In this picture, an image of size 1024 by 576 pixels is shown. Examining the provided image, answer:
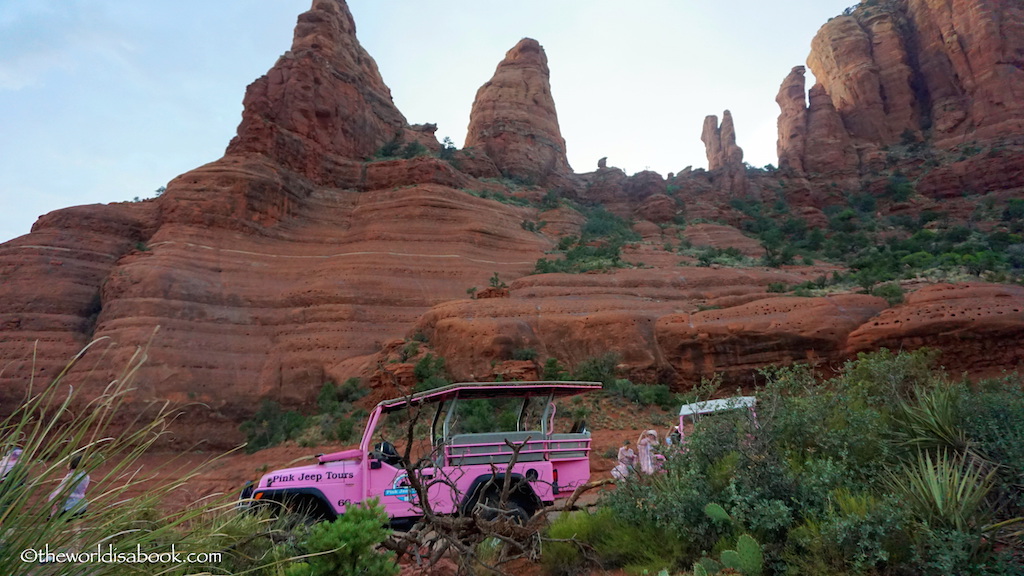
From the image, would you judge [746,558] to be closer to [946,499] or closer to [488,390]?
[946,499]

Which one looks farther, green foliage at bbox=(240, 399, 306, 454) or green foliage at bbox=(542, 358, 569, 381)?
green foliage at bbox=(240, 399, 306, 454)

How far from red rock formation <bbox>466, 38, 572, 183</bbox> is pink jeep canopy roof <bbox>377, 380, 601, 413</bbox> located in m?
40.1

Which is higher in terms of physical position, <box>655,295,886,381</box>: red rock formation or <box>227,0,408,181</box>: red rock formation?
<box>227,0,408,181</box>: red rock formation

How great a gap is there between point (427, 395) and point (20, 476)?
5910mm

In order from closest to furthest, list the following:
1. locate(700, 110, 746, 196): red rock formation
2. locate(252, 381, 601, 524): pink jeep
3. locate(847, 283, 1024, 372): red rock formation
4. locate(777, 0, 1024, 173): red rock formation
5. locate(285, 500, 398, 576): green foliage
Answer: locate(285, 500, 398, 576): green foliage → locate(252, 381, 601, 524): pink jeep → locate(847, 283, 1024, 372): red rock formation → locate(777, 0, 1024, 173): red rock formation → locate(700, 110, 746, 196): red rock formation

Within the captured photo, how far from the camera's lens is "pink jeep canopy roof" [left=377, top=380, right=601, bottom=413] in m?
7.74

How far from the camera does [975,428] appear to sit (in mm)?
5551

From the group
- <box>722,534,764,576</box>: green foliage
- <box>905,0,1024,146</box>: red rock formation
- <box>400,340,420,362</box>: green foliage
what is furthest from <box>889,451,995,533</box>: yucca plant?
<box>905,0,1024,146</box>: red rock formation

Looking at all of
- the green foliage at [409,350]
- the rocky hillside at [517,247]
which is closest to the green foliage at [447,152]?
the rocky hillside at [517,247]

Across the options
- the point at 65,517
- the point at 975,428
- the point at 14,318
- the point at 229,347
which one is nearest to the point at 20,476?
the point at 65,517

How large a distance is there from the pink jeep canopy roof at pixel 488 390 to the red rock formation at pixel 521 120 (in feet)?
131

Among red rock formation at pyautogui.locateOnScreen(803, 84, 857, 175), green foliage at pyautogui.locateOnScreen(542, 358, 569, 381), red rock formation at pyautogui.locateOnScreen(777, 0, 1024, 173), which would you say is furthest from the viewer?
red rock formation at pyautogui.locateOnScreen(803, 84, 857, 175)

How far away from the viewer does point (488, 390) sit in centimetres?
834

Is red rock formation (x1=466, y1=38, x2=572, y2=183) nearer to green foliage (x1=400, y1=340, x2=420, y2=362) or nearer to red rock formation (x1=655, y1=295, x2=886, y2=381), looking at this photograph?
green foliage (x1=400, y1=340, x2=420, y2=362)
